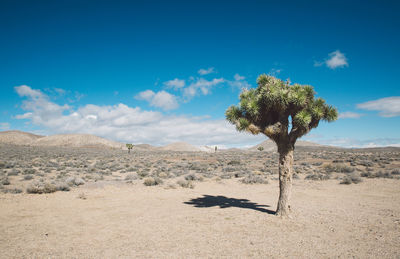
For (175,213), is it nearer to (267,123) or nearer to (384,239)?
(267,123)

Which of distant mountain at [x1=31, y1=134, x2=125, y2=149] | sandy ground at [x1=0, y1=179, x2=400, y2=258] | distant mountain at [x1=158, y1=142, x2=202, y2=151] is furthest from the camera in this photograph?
distant mountain at [x1=158, y1=142, x2=202, y2=151]

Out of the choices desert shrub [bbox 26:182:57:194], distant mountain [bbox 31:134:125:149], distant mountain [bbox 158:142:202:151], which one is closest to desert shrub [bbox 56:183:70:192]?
desert shrub [bbox 26:182:57:194]

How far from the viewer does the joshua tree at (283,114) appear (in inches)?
336

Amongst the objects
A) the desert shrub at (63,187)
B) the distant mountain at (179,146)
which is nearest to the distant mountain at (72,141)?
the distant mountain at (179,146)

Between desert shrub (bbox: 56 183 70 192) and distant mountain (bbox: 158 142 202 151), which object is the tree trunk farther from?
distant mountain (bbox: 158 142 202 151)

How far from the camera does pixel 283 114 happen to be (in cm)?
906

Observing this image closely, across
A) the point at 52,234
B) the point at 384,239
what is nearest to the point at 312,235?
the point at 384,239

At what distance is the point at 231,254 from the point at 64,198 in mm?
11091

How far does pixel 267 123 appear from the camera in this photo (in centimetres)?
938

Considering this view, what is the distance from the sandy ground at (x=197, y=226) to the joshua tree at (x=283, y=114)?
6.29 feet

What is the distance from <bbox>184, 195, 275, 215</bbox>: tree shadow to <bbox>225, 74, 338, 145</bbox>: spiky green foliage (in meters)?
3.86

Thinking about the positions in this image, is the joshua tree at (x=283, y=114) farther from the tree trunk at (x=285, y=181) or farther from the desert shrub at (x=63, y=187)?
the desert shrub at (x=63, y=187)

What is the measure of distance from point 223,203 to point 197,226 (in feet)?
13.4

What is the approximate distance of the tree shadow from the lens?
11.1 meters
